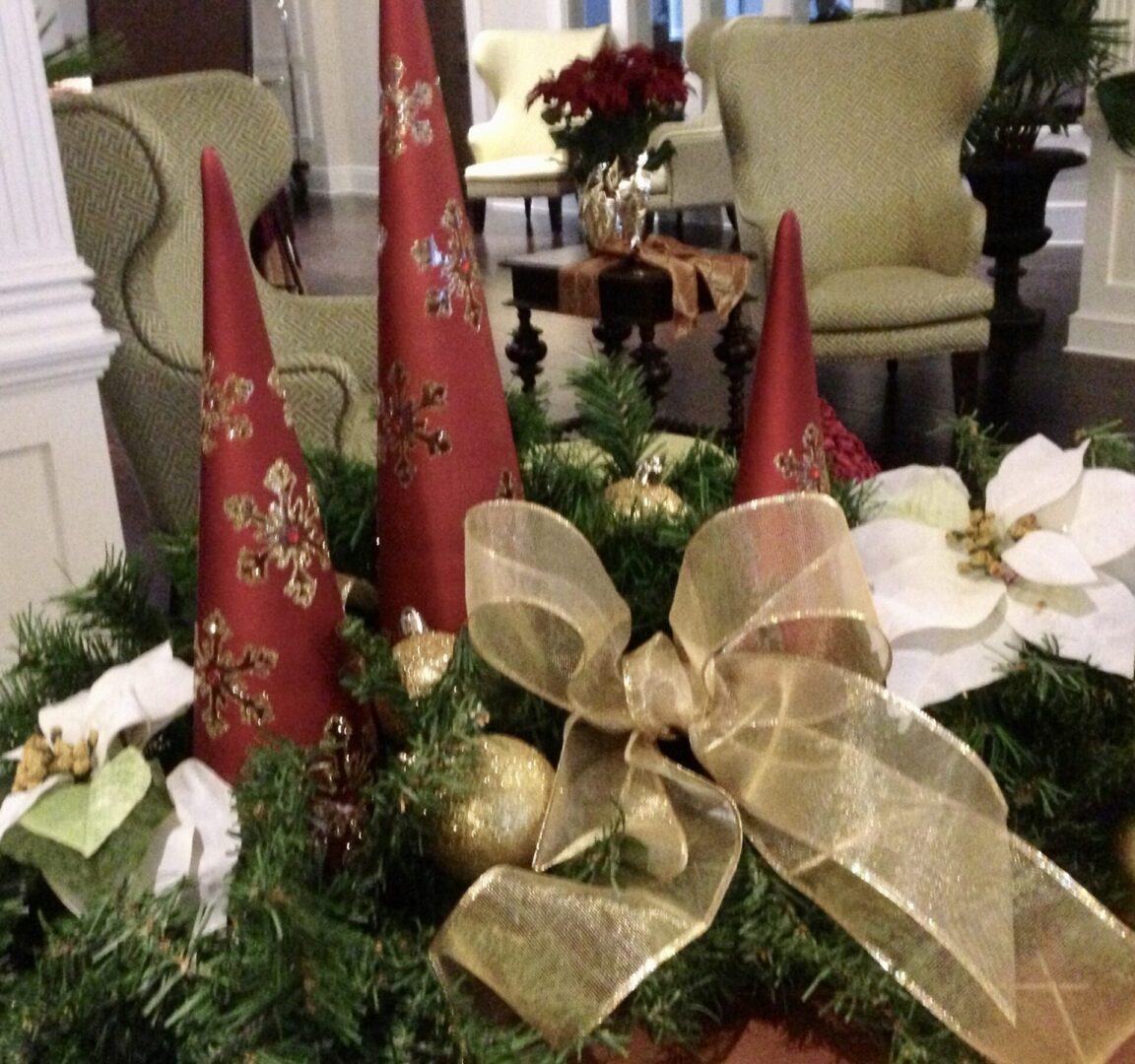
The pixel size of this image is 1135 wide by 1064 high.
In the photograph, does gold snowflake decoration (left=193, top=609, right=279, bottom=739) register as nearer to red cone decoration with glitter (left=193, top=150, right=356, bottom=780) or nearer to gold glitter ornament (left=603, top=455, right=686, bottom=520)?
red cone decoration with glitter (left=193, top=150, right=356, bottom=780)

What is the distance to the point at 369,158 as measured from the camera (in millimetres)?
8219

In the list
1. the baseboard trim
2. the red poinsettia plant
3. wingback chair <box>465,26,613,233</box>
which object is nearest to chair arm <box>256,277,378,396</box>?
the red poinsettia plant

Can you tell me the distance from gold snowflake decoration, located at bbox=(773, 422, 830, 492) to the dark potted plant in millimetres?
3367

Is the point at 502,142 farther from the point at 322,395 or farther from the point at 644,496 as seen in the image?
the point at 644,496

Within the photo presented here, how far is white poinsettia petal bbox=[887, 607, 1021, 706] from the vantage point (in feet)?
1.74

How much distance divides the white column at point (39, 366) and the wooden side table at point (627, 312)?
1.35 m

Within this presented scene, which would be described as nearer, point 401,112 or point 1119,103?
point 401,112

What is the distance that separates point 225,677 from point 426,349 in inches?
6.6

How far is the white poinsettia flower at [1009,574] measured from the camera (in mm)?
534

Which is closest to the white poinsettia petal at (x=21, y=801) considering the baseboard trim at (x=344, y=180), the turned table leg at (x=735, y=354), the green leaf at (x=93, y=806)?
the green leaf at (x=93, y=806)

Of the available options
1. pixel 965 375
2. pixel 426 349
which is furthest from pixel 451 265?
pixel 965 375

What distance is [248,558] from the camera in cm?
51

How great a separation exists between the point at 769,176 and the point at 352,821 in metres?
2.97

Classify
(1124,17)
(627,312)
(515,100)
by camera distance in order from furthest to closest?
(515,100) < (1124,17) < (627,312)
